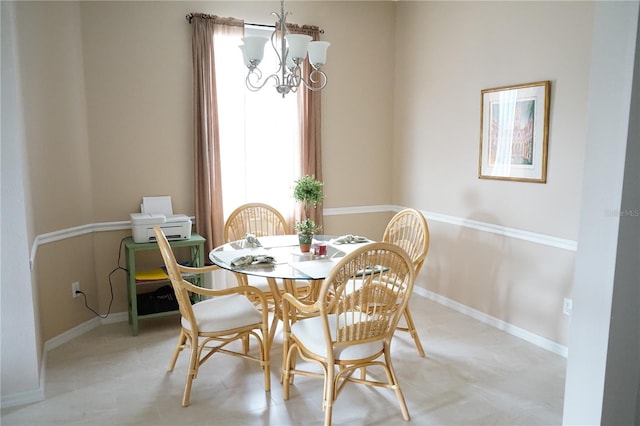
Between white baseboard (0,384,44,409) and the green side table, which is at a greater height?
the green side table

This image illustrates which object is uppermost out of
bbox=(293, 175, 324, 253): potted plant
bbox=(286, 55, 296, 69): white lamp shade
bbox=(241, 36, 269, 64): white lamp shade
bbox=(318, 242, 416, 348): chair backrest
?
bbox=(241, 36, 269, 64): white lamp shade

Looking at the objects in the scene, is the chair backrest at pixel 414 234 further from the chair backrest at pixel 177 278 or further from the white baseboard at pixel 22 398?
the white baseboard at pixel 22 398

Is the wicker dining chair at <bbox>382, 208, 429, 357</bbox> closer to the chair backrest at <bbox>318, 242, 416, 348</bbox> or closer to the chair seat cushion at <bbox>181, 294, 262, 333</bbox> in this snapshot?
the chair backrest at <bbox>318, 242, 416, 348</bbox>

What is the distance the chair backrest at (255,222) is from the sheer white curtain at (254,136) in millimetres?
380

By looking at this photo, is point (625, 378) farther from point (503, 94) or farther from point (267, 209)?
point (267, 209)

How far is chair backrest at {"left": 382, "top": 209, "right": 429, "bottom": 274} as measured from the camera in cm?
330

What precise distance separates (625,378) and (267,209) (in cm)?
269

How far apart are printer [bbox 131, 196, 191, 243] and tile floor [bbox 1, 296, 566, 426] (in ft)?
2.50

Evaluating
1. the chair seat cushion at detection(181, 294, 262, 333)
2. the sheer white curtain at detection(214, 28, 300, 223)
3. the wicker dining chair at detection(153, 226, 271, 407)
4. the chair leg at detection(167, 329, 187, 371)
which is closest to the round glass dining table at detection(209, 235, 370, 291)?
the wicker dining chair at detection(153, 226, 271, 407)

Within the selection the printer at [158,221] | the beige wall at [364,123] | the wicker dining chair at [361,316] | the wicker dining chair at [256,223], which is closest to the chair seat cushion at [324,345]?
the wicker dining chair at [361,316]

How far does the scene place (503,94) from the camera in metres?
3.62

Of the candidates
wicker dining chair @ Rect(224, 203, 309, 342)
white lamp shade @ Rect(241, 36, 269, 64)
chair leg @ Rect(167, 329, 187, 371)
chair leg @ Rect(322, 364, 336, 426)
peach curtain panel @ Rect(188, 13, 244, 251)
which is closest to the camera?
chair leg @ Rect(322, 364, 336, 426)

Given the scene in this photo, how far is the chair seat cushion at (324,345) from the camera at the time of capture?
7.89 feet

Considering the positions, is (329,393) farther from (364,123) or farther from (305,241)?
(364,123)
